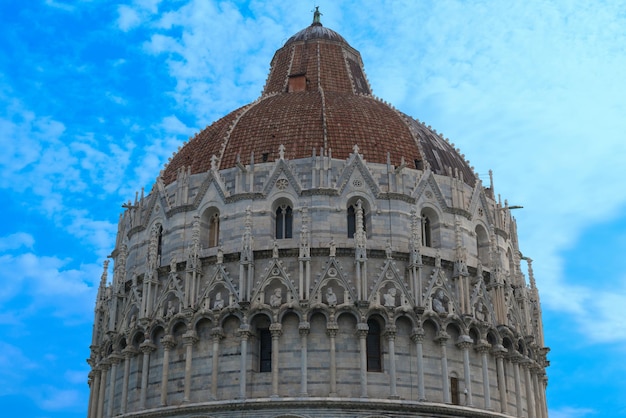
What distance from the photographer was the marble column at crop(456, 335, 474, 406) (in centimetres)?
3728

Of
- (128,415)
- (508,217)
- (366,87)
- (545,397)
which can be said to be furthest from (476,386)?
(366,87)

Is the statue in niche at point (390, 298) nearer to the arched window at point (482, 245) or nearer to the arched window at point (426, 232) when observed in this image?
the arched window at point (426, 232)

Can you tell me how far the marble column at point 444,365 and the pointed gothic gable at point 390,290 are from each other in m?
1.87

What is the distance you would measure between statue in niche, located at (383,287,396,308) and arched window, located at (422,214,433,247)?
374cm

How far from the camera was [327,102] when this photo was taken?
147 feet

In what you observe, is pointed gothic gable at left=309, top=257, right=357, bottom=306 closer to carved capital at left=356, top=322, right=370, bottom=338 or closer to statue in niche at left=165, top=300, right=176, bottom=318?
carved capital at left=356, top=322, right=370, bottom=338

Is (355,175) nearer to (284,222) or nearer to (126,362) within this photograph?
(284,222)

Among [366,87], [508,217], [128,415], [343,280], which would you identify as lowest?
[128,415]

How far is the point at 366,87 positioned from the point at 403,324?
1909 centimetres

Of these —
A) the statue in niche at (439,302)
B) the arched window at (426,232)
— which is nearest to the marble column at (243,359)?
the statue in niche at (439,302)

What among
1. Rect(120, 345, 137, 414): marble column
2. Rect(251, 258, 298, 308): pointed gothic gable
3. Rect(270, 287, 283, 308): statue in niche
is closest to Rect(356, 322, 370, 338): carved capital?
Rect(251, 258, 298, 308): pointed gothic gable

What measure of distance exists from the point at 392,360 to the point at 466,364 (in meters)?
3.70

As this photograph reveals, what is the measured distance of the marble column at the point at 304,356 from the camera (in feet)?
117

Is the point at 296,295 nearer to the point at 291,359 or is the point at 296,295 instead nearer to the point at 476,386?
the point at 291,359
